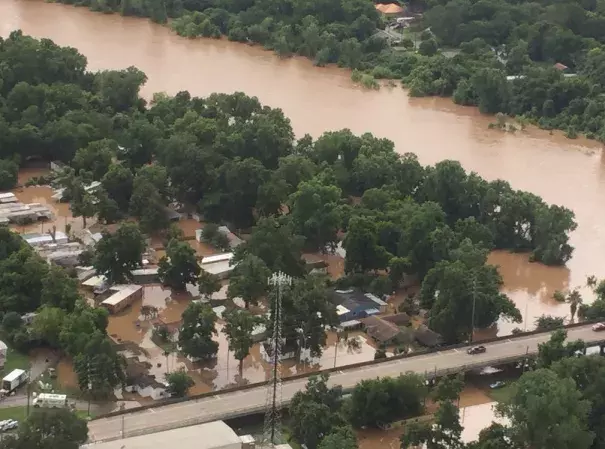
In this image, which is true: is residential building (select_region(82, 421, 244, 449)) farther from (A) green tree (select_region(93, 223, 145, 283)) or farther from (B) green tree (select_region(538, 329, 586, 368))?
(A) green tree (select_region(93, 223, 145, 283))

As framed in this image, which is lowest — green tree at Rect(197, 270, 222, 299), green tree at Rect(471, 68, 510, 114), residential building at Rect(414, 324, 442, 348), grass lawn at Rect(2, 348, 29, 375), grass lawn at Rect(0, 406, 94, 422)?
grass lawn at Rect(0, 406, 94, 422)

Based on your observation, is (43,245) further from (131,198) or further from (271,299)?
(271,299)

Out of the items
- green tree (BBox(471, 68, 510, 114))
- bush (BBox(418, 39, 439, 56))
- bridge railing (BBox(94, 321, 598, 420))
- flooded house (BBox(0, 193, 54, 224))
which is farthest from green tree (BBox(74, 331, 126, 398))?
bush (BBox(418, 39, 439, 56))

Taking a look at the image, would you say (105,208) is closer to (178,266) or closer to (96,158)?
(96,158)

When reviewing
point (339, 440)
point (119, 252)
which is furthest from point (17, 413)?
point (339, 440)

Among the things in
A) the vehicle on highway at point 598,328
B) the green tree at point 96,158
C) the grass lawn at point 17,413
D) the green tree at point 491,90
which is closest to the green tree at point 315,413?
the grass lawn at point 17,413

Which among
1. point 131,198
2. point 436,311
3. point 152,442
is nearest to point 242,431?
point 152,442
